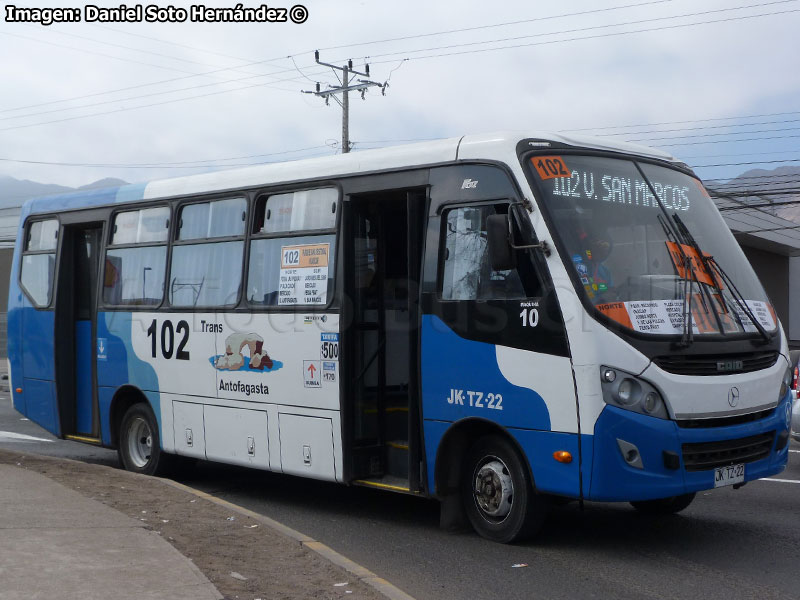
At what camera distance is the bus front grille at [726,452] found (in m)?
7.43

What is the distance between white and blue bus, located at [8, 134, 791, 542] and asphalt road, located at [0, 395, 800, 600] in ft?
1.24

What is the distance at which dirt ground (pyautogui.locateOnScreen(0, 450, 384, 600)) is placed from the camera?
248 inches

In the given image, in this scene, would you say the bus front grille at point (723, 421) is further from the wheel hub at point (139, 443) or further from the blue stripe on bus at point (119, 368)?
the wheel hub at point (139, 443)

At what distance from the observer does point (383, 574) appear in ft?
23.8

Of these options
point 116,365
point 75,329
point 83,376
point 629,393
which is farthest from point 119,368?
point 629,393

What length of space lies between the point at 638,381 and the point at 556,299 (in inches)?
31.9

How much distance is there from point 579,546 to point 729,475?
1.25 m

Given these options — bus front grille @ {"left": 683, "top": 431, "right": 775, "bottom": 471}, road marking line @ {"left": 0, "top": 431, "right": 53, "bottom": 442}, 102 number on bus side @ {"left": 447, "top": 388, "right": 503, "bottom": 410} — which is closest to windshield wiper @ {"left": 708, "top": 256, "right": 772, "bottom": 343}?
bus front grille @ {"left": 683, "top": 431, "right": 775, "bottom": 471}

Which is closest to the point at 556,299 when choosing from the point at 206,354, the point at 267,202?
the point at 267,202

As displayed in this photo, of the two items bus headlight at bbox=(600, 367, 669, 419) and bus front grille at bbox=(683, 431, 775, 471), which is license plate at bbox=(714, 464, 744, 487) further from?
bus headlight at bbox=(600, 367, 669, 419)

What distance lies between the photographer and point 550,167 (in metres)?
7.98

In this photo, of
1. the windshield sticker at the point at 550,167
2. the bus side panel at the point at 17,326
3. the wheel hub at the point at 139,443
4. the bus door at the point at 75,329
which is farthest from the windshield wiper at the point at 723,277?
the bus side panel at the point at 17,326

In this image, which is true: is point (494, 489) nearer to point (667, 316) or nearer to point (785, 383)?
point (667, 316)

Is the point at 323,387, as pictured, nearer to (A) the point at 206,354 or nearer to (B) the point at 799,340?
(A) the point at 206,354
